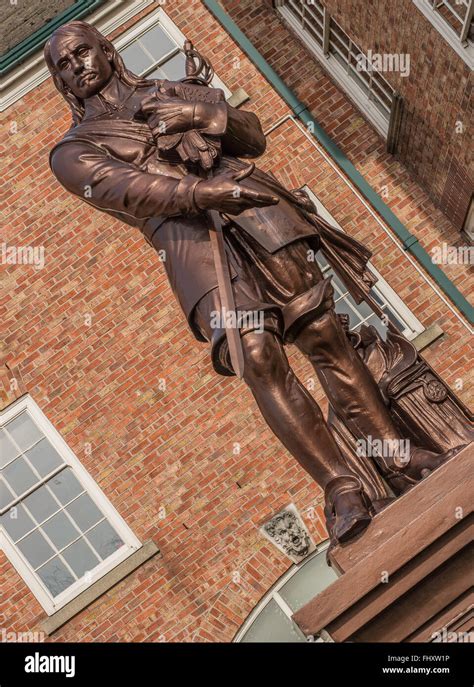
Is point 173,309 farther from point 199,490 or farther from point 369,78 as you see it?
point 369,78

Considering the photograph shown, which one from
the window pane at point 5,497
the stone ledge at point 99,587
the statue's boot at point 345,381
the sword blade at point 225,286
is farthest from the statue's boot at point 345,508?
the window pane at point 5,497

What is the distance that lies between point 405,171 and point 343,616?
890 cm

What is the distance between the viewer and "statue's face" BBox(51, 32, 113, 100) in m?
8.27

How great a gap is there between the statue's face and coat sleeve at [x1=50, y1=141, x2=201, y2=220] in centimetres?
46

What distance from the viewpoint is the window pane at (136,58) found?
51.0 feet

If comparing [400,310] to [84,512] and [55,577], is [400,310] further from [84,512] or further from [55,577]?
[55,577]

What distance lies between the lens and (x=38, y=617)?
13.8 metres

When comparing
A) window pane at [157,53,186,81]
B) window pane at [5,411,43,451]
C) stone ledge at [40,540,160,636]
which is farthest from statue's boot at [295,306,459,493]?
window pane at [157,53,186,81]

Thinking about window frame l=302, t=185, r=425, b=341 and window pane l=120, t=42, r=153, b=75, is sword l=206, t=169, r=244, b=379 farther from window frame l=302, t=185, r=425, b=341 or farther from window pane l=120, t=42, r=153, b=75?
window pane l=120, t=42, r=153, b=75

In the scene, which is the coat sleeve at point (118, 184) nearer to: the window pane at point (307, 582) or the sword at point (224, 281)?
the sword at point (224, 281)

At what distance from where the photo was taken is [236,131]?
8.07 meters

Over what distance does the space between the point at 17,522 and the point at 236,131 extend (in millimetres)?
7247

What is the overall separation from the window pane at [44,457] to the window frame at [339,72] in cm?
486
